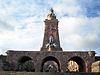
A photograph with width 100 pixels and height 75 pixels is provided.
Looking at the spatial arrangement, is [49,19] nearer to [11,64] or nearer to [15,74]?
[11,64]

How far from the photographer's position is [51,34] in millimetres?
41688

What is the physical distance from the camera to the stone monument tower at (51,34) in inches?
1505

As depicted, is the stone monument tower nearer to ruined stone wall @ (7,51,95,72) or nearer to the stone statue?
the stone statue

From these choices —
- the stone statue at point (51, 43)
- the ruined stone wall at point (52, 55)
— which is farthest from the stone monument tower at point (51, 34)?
the ruined stone wall at point (52, 55)

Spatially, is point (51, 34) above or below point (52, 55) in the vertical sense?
above

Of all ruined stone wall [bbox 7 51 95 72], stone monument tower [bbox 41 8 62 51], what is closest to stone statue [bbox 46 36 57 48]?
stone monument tower [bbox 41 8 62 51]

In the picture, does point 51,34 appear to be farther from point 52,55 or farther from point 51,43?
point 52,55

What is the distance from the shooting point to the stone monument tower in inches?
1505

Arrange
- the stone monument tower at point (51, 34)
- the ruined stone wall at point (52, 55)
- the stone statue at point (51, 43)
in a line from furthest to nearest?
the stone monument tower at point (51, 34) < the stone statue at point (51, 43) < the ruined stone wall at point (52, 55)

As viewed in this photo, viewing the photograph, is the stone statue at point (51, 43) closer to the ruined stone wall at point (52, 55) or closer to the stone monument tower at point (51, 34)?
the stone monument tower at point (51, 34)

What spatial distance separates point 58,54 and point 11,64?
9504 mm

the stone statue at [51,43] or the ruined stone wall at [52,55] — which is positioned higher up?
the stone statue at [51,43]

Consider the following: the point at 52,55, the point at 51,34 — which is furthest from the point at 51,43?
the point at 52,55

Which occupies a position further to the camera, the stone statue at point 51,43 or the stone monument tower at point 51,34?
the stone monument tower at point 51,34
